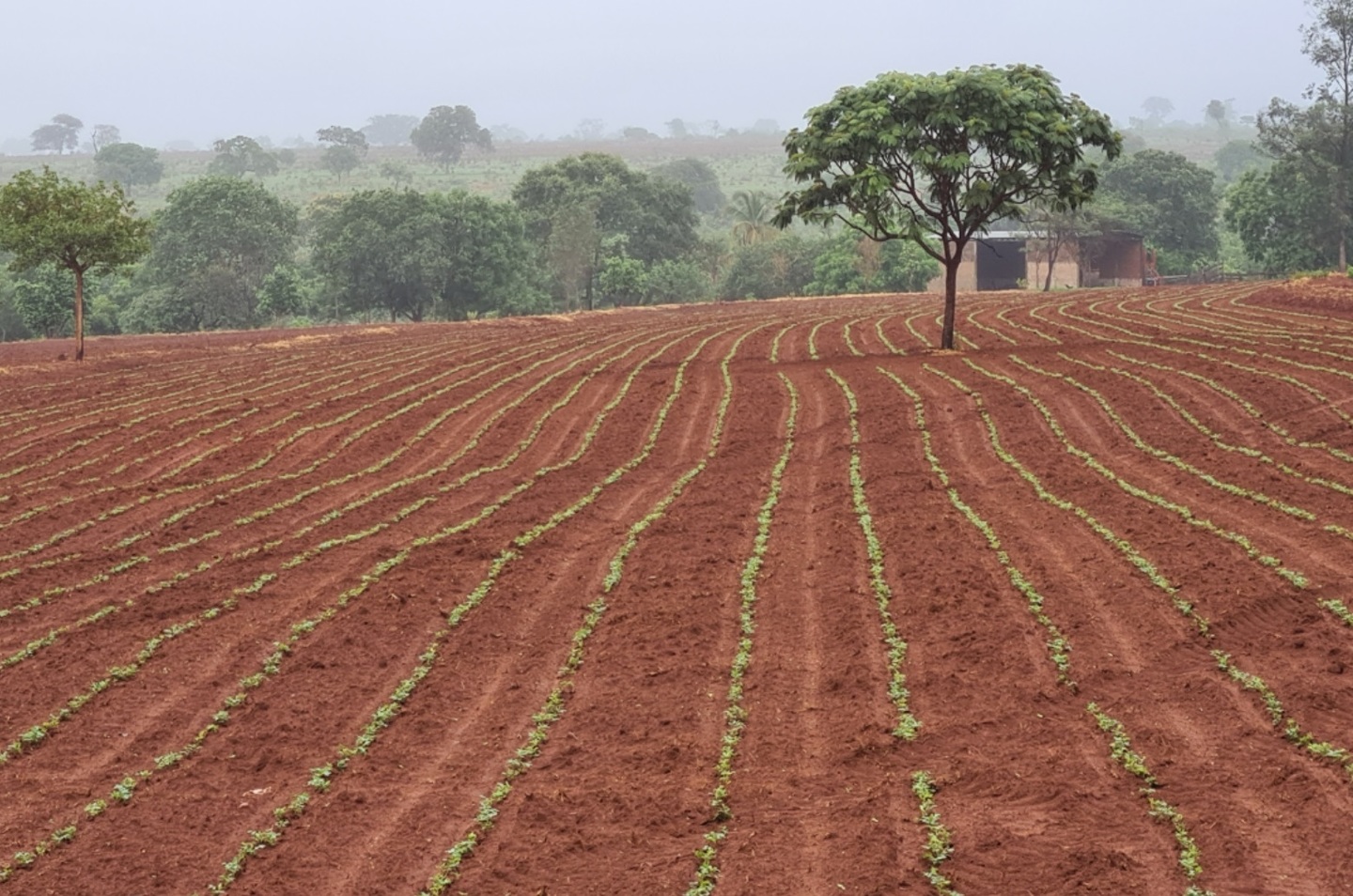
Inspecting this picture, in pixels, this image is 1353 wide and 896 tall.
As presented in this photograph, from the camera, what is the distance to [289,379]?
30.5 m

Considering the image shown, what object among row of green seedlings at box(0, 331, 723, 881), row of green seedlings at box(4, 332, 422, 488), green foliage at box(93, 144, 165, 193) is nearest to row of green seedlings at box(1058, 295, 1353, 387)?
row of green seedlings at box(0, 331, 723, 881)

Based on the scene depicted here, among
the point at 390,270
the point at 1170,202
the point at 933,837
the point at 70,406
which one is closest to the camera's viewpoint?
the point at 933,837

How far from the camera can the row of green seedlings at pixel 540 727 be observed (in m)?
7.64

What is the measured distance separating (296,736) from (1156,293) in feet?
161

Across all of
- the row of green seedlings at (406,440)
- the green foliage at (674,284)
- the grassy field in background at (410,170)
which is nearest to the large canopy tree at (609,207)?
the green foliage at (674,284)

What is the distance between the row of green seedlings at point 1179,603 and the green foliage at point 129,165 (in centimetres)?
12646

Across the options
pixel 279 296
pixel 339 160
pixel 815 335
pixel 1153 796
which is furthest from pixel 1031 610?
pixel 339 160

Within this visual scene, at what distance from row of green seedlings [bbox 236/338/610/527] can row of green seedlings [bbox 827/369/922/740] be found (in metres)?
6.89

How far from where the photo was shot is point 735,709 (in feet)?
32.1

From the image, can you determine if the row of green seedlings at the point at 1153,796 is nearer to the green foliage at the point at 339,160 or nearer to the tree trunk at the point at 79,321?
the tree trunk at the point at 79,321

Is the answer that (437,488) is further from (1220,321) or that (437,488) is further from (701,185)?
(701,185)

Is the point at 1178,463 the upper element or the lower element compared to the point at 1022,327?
lower

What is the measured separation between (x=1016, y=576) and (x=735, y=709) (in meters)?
4.05

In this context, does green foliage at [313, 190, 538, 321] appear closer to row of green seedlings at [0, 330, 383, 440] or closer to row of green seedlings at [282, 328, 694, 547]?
row of green seedlings at [0, 330, 383, 440]
